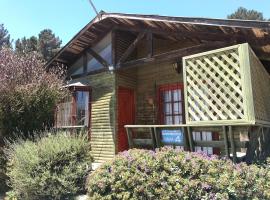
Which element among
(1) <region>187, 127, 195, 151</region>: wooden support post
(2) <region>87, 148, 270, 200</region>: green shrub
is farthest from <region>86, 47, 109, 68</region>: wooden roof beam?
(2) <region>87, 148, 270, 200</region>: green shrub

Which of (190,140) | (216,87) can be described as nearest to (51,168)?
(190,140)

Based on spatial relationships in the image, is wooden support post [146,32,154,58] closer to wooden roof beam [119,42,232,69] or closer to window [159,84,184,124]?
wooden roof beam [119,42,232,69]

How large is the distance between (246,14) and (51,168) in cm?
3789

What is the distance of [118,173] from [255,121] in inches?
110

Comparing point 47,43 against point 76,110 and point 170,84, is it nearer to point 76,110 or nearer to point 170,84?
point 76,110

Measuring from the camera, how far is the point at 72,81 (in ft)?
44.8

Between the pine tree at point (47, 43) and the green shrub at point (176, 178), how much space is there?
2484 centimetres

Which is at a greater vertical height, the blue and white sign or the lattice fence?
the lattice fence

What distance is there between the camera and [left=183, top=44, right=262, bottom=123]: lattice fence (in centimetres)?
653

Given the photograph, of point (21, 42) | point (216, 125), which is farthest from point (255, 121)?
point (21, 42)

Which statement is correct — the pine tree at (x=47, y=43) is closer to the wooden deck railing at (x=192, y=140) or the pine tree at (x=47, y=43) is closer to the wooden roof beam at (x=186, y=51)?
the wooden roof beam at (x=186, y=51)

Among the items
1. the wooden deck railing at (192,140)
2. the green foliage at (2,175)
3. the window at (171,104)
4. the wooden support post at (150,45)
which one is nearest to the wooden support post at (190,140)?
the wooden deck railing at (192,140)

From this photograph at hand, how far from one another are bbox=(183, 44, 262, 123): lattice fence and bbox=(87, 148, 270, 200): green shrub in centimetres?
113

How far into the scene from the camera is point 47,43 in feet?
102
